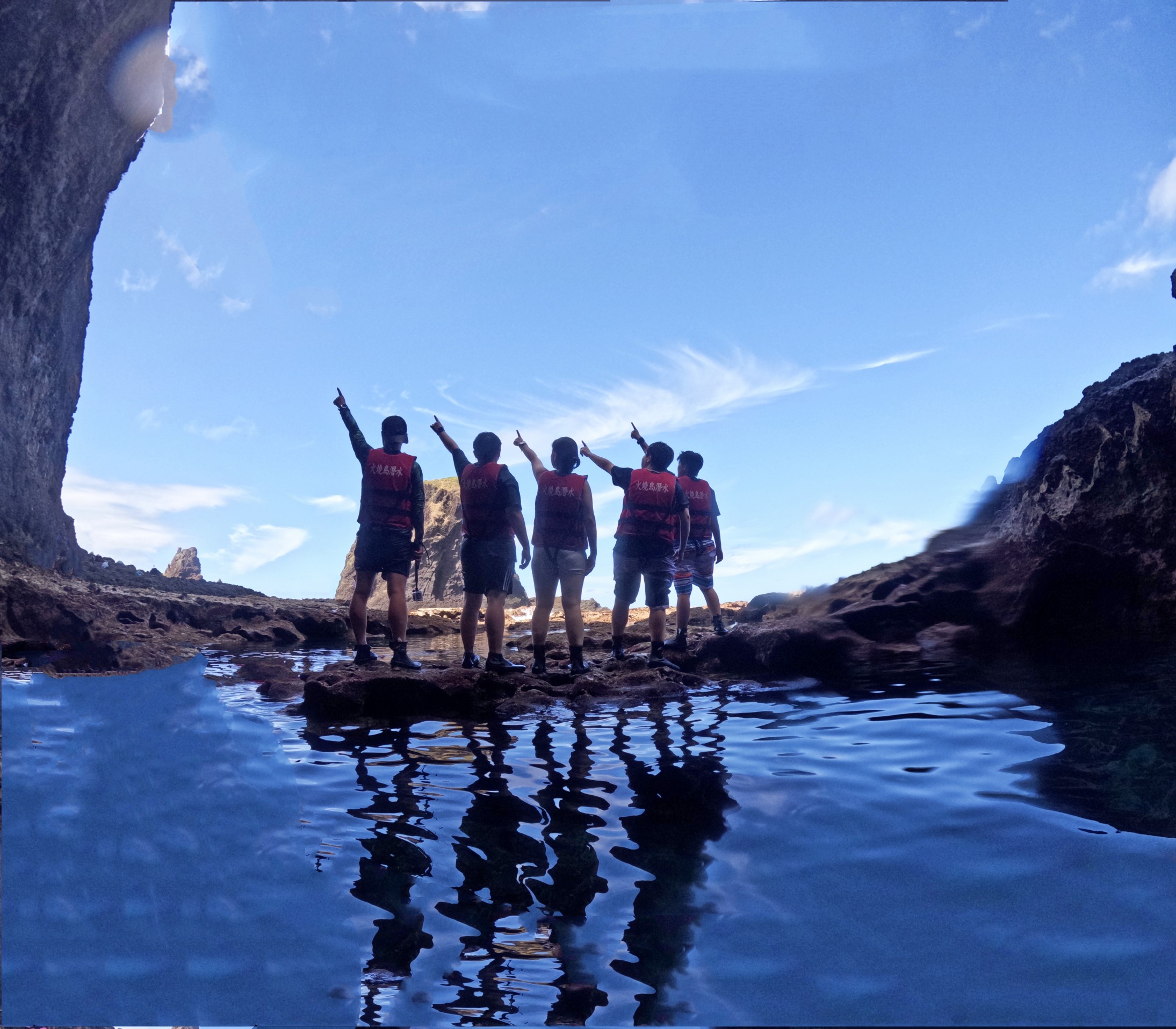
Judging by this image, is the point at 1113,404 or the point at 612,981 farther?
the point at 1113,404

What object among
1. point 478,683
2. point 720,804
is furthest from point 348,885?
point 478,683

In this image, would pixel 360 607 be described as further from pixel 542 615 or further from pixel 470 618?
pixel 542 615

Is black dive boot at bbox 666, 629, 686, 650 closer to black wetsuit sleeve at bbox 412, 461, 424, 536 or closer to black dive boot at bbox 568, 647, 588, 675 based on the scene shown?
black dive boot at bbox 568, 647, 588, 675

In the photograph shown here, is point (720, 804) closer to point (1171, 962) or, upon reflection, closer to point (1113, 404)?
point (1171, 962)

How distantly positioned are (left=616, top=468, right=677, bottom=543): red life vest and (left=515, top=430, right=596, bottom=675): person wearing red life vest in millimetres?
789

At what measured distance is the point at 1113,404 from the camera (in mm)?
7191

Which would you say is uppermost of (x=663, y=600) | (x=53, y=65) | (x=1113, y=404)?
(x=53, y=65)

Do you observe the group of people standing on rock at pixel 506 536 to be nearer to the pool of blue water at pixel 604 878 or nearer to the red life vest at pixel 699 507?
the red life vest at pixel 699 507

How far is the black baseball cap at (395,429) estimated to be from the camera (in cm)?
730

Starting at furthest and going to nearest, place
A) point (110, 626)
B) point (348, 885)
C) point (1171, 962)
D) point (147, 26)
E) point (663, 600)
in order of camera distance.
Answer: point (147, 26) → point (110, 626) → point (663, 600) → point (348, 885) → point (1171, 962)

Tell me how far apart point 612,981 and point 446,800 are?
4.83 feet

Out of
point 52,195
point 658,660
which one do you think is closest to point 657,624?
point 658,660

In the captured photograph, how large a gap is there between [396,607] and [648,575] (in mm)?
2474

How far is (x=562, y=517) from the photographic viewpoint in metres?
6.99
